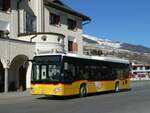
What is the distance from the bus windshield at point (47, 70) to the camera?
1005 inches

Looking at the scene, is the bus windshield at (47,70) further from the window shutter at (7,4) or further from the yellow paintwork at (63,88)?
the window shutter at (7,4)

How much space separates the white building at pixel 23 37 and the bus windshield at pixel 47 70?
7.54m

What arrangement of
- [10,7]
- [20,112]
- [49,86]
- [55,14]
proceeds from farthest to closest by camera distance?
1. [55,14]
2. [10,7]
3. [49,86]
4. [20,112]

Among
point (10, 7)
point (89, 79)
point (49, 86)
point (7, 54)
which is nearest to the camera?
point (49, 86)

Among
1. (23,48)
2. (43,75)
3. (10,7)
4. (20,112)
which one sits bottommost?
(20,112)

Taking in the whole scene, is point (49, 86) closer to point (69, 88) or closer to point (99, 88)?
point (69, 88)

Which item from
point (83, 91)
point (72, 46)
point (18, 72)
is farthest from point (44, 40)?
point (72, 46)

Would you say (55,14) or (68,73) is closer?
(68,73)

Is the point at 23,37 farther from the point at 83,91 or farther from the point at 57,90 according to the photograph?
the point at 57,90

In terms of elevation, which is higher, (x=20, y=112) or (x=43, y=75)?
(x=43, y=75)

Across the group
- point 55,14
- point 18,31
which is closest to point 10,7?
point 18,31

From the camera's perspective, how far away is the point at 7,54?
111 feet

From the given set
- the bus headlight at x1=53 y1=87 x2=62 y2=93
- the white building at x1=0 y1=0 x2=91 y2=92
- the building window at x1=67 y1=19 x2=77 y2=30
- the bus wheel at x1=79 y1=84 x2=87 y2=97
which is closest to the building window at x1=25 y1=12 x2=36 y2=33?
the white building at x1=0 y1=0 x2=91 y2=92

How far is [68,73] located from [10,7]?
13.4 m
